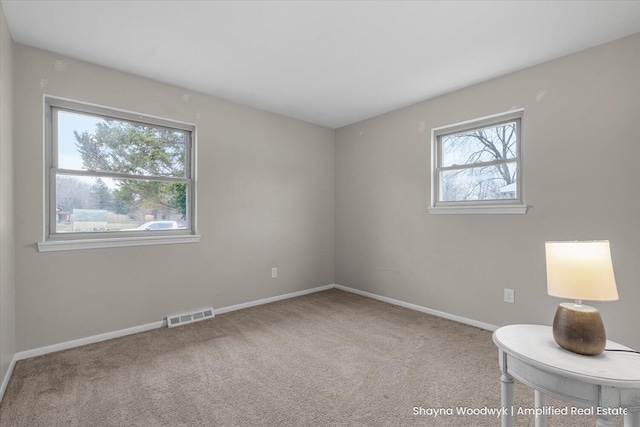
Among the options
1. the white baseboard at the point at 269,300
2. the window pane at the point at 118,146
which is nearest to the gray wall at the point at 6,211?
the window pane at the point at 118,146

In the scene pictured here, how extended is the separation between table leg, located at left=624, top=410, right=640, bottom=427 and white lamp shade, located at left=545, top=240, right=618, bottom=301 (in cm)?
39

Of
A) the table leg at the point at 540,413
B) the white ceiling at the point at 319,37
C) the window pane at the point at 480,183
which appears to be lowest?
the table leg at the point at 540,413

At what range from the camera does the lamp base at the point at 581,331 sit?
1099 millimetres

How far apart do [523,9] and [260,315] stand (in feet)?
11.2

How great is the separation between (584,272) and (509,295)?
71.2 inches

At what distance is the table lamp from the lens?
3.62ft

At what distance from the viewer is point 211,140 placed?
10.7ft

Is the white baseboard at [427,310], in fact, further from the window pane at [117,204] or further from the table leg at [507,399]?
the window pane at [117,204]

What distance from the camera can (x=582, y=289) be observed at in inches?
44.8

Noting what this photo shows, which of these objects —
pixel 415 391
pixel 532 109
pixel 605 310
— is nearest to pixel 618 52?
pixel 532 109

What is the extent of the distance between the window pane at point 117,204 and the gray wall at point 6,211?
386 mm

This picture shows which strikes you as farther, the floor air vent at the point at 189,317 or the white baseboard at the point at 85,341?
the floor air vent at the point at 189,317

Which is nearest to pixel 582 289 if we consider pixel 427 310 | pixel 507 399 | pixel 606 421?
pixel 606 421

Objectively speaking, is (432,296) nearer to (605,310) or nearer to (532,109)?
(605,310)
